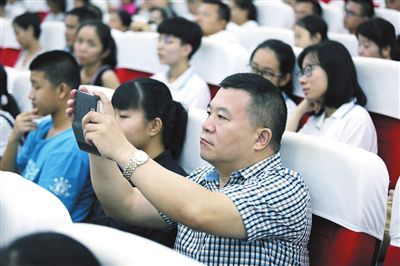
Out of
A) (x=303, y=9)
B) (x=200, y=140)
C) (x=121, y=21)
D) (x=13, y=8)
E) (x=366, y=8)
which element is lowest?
(x=13, y=8)

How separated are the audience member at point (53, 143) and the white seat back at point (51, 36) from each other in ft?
6.20

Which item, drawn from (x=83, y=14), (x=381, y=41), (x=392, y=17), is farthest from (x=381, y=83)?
(x=83, y=14)

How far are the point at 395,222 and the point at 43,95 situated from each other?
1.31 metres

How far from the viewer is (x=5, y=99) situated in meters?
2.65

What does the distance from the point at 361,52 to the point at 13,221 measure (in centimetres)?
208

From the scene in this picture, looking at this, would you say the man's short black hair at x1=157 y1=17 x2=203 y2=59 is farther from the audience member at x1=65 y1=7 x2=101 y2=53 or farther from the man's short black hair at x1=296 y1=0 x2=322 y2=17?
the man's short black hair at x1=296 y1=0 x2=322 y2=17

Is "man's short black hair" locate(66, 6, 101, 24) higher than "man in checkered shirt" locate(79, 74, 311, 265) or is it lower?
lower

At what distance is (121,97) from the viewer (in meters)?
1.83

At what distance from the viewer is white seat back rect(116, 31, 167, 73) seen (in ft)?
10.6

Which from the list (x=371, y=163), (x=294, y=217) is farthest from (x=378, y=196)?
(x=294, y=217)

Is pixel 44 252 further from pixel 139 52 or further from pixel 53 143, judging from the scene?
pixel 139 52

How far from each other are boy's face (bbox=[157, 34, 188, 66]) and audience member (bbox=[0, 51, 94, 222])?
69 centimetres

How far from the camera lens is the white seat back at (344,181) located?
1409 millimetres

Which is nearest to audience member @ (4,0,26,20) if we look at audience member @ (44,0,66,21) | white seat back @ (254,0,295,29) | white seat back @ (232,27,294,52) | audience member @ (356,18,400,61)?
audience member @ (44,0,66,21)
